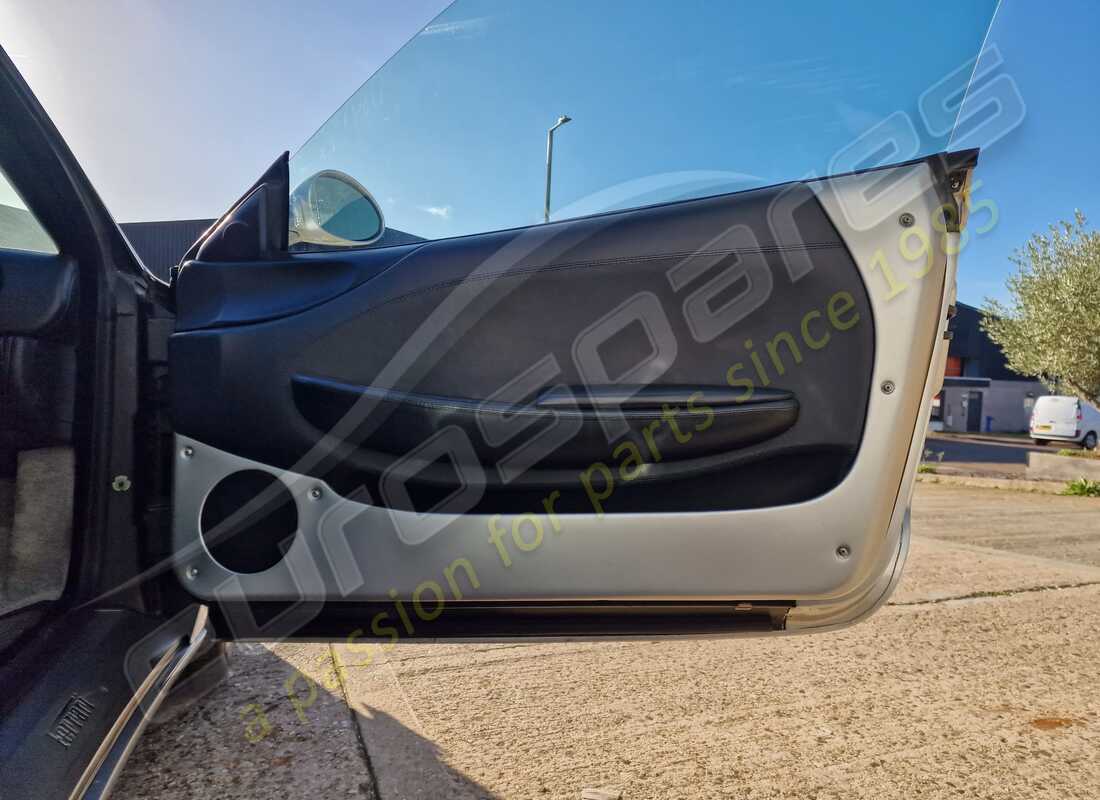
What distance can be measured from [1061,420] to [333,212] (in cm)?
1945

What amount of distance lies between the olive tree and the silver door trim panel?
419 inches

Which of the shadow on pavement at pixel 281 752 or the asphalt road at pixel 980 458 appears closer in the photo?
the shadow on pavement at pixel 281 752

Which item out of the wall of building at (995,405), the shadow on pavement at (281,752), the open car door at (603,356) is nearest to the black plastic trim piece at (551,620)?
the open car door at (603,356)

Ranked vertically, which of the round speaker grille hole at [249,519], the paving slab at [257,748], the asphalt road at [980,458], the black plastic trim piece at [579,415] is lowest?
the asphalt road at [980,458]

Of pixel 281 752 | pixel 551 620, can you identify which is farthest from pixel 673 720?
pixel 281 752

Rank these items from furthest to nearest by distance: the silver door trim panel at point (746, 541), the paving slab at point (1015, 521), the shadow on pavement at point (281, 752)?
the paving slab at point (1015, 521) < the shadow on pavement at point (281, 752) < the silver door trim panel at point (746, 541)

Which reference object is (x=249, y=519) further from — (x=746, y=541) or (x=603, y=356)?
(x=746, y=541)

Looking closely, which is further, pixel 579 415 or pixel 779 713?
pixel 779 713

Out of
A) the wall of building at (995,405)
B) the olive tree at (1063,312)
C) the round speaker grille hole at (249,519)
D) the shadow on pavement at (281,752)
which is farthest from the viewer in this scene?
the wall of building at (995,405)

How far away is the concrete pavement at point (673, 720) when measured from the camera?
151 cm

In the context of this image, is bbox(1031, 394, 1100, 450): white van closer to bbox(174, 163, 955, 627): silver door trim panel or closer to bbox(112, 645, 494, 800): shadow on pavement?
bbox(174, 163, 955, 627): silver door trim panel

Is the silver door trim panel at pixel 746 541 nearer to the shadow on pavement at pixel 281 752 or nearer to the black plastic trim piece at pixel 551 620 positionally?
the black plastic trim piece at pixel 551 620

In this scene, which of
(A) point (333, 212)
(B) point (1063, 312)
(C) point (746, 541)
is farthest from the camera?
(B) point (1063, 312)

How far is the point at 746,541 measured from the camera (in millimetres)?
1239
